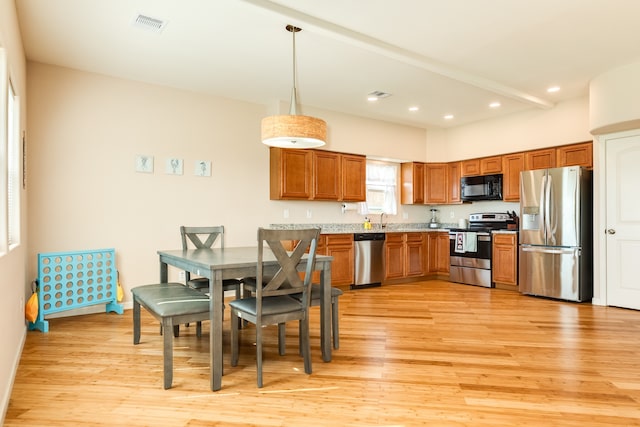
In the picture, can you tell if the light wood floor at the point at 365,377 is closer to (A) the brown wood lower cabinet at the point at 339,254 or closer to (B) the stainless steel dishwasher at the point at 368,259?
(A) the brown wood lower cabinet at the point at 339,254

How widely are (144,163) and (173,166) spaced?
334 mm

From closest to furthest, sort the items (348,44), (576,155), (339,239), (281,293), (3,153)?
(3,153) → (281,293) → (348,44) → (576,155) → (339,239)

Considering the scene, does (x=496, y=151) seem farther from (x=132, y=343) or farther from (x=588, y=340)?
(x=132, y=343)

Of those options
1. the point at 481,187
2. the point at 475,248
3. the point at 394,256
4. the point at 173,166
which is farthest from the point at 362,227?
the point at 173,166

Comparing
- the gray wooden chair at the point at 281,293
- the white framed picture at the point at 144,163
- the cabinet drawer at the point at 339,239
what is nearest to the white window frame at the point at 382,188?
the cabinet drawer at the point at 339,239

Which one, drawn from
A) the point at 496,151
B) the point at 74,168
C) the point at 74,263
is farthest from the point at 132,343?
the point at 496,151

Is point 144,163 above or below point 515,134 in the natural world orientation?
below

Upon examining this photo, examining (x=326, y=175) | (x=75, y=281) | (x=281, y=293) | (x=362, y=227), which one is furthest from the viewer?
(x=362, y=227)

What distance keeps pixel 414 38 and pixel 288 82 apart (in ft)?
5.48

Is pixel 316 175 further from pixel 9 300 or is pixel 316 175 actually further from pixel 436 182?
pixel 9 300

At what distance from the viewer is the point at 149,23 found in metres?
3.35

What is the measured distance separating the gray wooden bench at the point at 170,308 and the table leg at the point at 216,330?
147 millimetres

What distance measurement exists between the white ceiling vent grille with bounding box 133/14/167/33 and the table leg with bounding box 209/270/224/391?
2.23m

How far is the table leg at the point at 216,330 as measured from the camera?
8.04ft
